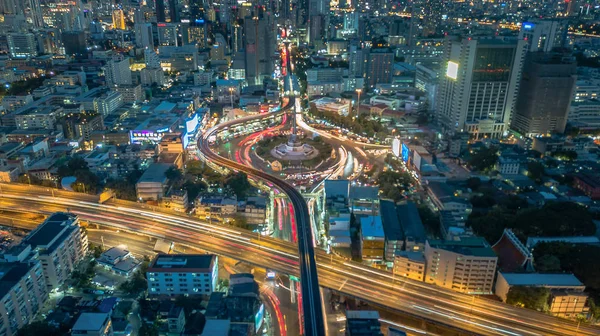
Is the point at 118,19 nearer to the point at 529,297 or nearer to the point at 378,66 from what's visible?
the point at 378,66

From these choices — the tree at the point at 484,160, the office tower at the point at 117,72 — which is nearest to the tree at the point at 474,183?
the tree at the point at 484,160

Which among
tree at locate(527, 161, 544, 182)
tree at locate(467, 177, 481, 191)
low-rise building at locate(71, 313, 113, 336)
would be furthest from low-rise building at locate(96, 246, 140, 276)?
tree at locate(527, 161, 544, 182)

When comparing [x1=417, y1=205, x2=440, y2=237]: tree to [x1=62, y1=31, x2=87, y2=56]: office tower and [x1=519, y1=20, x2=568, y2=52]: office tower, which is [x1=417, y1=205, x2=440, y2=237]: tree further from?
[x1=62, y1=31, x2=87, y2=56]: office tower

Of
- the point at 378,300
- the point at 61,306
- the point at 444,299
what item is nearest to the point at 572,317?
the point at 444,299

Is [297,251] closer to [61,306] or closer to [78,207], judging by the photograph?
[61,306]

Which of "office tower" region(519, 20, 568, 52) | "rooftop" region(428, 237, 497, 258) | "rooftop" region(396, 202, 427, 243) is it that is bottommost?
"rooftop" region(396, 202, 427, 243)

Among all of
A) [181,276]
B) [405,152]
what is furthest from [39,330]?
[405,152]

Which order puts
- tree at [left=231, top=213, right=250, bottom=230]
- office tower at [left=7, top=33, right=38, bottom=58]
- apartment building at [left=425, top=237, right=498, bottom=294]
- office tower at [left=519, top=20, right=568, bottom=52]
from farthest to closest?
1. office tower at [left=7, top=33, right=38, bottom=58]
2. office tower at [left=519, top=20, right=568, bottom=52]
3. tree at [left=231, top=213, right=250, bottom=230]
4. apartment building at [left=425, top=237, right=498, bottom=294]
